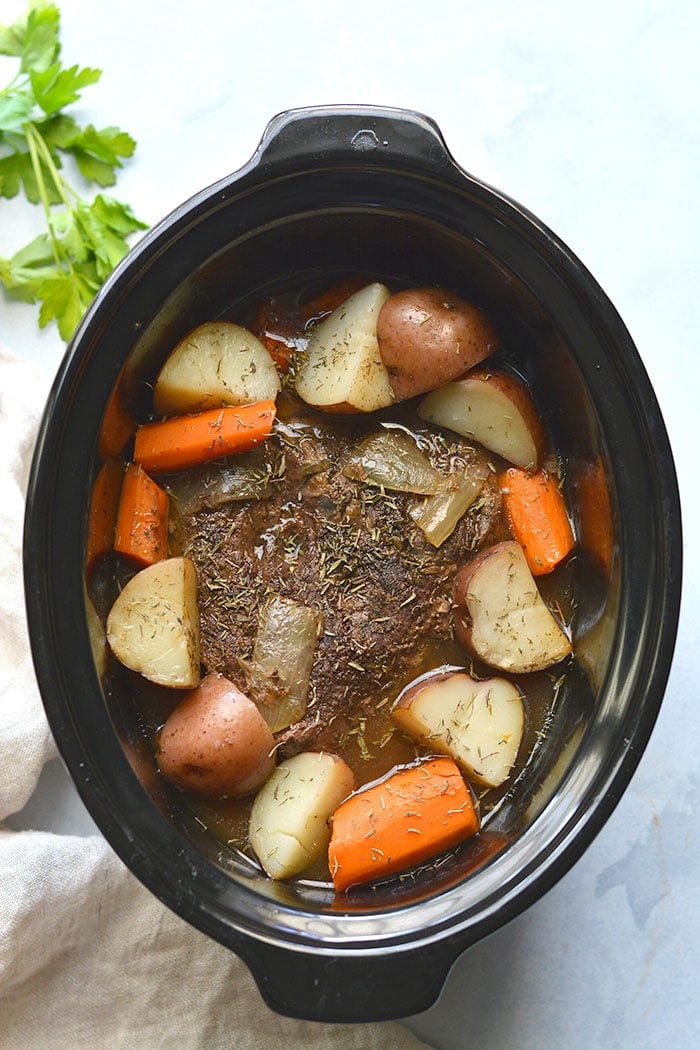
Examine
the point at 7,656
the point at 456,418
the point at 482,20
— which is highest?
the point at 482,20

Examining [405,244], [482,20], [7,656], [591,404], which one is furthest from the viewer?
[482,20]

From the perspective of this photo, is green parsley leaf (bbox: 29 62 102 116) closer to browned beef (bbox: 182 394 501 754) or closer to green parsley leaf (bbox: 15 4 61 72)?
green parsley leaf (bbox: 15 4 61 72)

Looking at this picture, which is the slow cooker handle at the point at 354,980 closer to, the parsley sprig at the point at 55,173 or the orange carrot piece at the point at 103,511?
the orange carrot piece at the point at 103,511

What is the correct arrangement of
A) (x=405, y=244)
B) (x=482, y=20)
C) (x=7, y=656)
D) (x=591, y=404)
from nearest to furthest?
(x=591, y=404) < (x=405, y=244) < (x=7, y=656) < (x=482, y=20)

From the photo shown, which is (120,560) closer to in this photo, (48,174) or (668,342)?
(48,174)

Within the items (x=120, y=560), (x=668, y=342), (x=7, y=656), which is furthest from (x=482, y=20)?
(x=7, y=656)

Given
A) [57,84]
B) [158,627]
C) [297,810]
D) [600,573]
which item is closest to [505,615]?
[600,573]

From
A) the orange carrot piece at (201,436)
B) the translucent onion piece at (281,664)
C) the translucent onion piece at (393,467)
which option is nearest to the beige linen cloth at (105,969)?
the orange carrot piece at (201,436)
